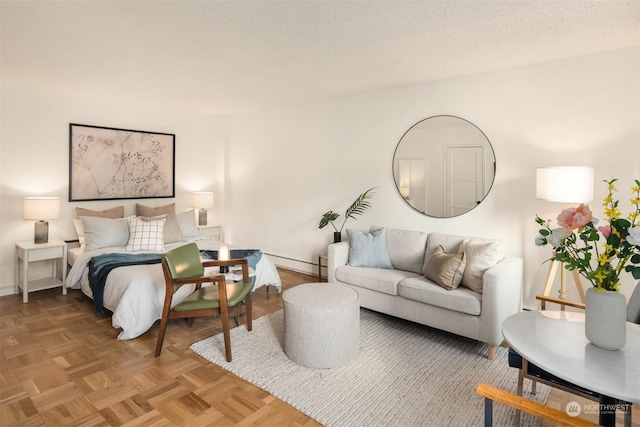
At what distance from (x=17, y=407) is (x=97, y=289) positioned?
4.57 ft

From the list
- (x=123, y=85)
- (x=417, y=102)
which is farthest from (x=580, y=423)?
(x=123, y=85)

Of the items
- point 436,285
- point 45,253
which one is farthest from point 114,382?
point 436,285

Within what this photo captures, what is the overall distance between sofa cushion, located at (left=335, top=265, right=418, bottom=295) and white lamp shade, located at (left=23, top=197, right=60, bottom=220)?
10.9 feet

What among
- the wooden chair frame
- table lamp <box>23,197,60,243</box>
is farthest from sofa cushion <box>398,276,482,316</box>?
table lamp <box>23,197,60,243</box>

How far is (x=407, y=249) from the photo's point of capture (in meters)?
3.82

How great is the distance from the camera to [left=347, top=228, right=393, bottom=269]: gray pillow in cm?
384

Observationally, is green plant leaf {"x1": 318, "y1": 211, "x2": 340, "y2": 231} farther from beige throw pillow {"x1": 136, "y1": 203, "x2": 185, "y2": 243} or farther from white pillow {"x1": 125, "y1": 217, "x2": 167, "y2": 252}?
white pillow {"x1": 125, "y1": 217, "x2": 167, "y2": 252}

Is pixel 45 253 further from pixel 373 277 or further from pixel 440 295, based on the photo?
pixel 440 295

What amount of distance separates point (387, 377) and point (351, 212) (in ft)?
7.89

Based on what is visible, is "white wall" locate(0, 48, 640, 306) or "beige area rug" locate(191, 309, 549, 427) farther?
→ "white wall" locate(0, 48, 640, 306)

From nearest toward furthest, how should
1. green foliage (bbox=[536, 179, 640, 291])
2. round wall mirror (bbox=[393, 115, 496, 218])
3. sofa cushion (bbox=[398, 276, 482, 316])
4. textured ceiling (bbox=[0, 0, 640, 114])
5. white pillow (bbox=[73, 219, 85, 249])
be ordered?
green foliage (bbox=[536, 179, 640, 291]) < textured ceiling (bbox=[0, 0, 640, 114]) < sofa cushion (bbox=[398, 276, 482, 316]) < round wall mirror (bbox=[393, 115, 496, 218]) < white pillow (bbox=[73, 219, 85, 249])

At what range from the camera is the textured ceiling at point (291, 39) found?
2350 mm

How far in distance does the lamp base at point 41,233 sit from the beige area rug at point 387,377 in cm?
263

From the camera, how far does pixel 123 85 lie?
Answer: 165 inches
